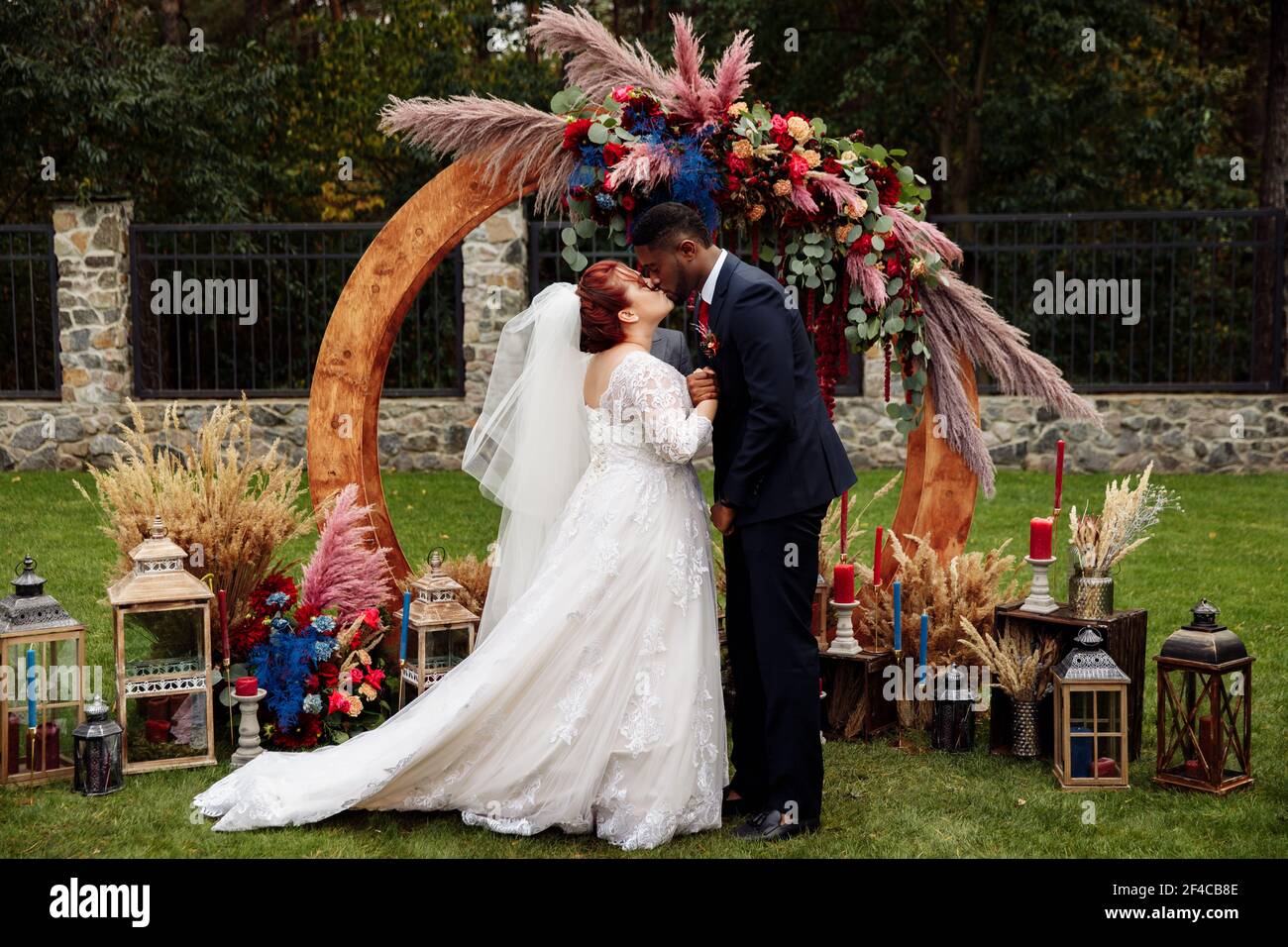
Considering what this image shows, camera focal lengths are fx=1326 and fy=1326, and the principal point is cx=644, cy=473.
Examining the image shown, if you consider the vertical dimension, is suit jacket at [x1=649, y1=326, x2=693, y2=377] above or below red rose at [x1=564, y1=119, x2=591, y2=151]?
below

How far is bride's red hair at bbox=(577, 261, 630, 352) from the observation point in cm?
429

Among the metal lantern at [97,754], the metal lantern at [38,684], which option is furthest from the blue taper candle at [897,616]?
the metal lantern at [38,684]

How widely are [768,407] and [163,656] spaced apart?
244 centimetres

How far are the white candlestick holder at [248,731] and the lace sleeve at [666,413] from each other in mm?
1804

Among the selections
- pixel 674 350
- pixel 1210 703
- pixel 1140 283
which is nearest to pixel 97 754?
pixel 674 350

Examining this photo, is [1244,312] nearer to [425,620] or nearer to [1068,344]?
[1068,344]

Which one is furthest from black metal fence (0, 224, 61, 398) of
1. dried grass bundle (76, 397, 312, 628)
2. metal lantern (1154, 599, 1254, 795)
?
metal lantern (1154, 599, 1254, 795)

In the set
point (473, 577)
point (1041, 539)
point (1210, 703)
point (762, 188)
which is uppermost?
point (762, 188)

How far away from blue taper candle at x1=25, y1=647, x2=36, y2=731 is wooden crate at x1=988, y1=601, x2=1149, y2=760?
136 inches

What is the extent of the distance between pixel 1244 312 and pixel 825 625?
441 inches

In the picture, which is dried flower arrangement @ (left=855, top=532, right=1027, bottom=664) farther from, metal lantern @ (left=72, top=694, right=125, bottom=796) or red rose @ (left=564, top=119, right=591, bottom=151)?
metal lantern @ (left=72, top=694, right=125, bottom=796)

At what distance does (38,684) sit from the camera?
4.59 metres

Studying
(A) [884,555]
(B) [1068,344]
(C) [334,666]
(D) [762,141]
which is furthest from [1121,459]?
(C) [334,666]

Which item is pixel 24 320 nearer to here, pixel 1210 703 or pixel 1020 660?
pixel 1020 660
